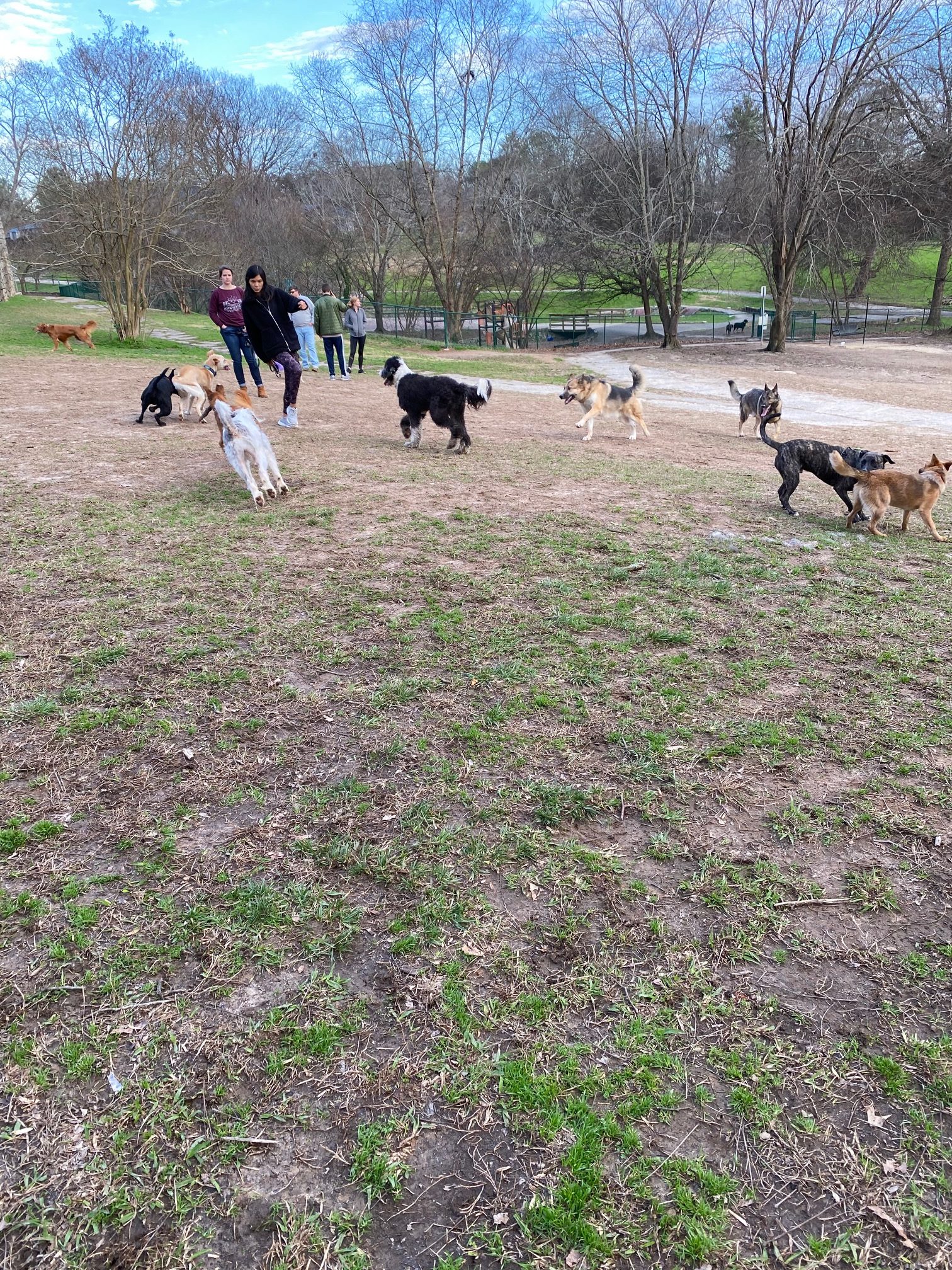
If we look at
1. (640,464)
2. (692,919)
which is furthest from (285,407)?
(692,919)

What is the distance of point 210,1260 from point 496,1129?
0.64 metres

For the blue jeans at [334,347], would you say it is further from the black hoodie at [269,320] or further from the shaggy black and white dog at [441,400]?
the shaggy black and white dog at [441,400]

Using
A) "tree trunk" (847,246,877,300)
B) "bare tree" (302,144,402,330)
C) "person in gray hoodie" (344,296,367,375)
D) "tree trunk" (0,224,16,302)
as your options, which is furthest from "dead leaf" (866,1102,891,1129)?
"tree trunk" (847,246,877,300)

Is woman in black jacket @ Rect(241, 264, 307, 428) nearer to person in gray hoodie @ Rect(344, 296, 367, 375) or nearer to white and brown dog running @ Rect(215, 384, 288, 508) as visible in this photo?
white and brown dog running @ Rect(215, 384, 288, 508)

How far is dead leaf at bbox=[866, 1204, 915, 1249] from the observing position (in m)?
1.56

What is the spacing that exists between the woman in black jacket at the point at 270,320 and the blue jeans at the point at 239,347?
1965 mm

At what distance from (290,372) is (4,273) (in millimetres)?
30241

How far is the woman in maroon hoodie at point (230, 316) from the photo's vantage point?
10.3 metres

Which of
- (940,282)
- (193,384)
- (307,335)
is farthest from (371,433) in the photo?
(940,282)

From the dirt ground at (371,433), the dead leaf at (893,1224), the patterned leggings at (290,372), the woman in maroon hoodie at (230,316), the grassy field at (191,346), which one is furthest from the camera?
the grassy field at (191,346)

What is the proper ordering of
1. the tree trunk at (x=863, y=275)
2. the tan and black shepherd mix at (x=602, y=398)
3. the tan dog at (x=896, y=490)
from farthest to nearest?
the tree trunk at (x=863, y=275)
the tan and black shepherd mix at (x=602, y=398)
the tan dog at (x=896, y=490)

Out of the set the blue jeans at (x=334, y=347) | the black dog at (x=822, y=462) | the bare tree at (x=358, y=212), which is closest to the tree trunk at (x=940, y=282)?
the bare tree at (x=358, y=212)

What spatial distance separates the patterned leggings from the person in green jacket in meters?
4.52

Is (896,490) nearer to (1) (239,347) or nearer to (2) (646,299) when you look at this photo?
(1) (239,347)
